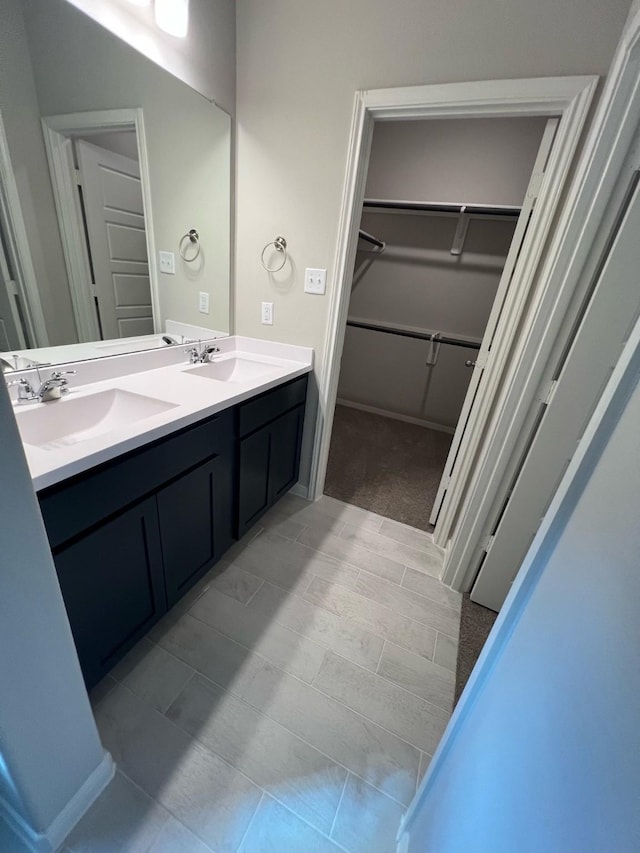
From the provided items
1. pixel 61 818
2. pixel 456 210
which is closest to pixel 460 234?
pixel 456 210

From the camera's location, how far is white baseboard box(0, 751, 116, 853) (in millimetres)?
812

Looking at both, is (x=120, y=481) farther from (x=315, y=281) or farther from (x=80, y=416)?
(x=315, y=281)

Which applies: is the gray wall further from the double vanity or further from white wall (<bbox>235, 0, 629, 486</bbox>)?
the double vanity

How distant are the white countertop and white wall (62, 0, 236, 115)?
3.63ft

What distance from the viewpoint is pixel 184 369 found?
1.65m

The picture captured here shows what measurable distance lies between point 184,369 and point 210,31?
1428 millimetres

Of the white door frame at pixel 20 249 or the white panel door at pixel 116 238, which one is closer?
the white door frame at pixel 20 249

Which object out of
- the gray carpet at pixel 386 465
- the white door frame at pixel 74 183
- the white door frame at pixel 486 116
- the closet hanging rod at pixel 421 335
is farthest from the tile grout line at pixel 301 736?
the closet hanging rod at pixel 421 335

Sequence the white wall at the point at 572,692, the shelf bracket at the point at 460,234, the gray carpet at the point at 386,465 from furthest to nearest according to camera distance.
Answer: the shelf bracket at the point at 460,234
the gray carpet at the point at 386,465
the white wall at the point at 572,692

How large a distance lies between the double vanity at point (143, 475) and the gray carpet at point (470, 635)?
1.08m

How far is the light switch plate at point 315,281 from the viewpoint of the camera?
1746 mm

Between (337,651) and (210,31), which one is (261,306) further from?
(337,651)

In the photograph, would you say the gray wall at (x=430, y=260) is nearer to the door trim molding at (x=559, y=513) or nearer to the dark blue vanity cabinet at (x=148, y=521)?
the dark blue vanity cabinet at (x=148, y=521)

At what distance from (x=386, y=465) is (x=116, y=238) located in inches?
87.7
